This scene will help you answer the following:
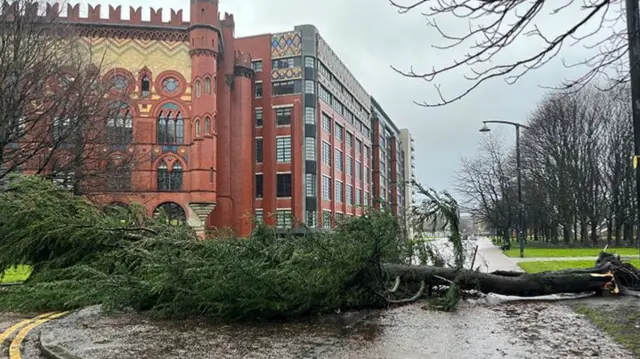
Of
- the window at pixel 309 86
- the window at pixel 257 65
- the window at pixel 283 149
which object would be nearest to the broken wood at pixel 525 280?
the window at pixel 283 149

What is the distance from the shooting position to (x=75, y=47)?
824 inches

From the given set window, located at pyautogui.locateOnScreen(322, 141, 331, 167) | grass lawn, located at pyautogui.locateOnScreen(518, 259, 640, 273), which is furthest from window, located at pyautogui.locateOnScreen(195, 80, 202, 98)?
grass lawn, located at pyautogui.locateOnScreen(518, 259, 640, 273)

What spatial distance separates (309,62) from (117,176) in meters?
34.7

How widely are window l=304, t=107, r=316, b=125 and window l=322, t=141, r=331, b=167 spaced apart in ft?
12.9

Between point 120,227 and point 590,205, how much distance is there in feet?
134

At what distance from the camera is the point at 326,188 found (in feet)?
194

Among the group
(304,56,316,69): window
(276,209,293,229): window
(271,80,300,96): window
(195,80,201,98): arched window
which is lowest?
(276,209,293,229): window

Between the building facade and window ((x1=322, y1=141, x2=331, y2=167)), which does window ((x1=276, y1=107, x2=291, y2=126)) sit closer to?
the building facade

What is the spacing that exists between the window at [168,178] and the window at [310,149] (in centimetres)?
1622

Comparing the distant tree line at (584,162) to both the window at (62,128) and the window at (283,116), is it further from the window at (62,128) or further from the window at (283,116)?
the window at (62,128)

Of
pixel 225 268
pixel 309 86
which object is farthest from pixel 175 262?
pixel 309 86

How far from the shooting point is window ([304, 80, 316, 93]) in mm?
55356

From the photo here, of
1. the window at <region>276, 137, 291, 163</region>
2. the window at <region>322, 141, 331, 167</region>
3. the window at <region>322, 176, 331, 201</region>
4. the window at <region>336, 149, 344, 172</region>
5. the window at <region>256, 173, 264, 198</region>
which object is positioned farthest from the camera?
the window at <region>336, 149, 344, 172</region>

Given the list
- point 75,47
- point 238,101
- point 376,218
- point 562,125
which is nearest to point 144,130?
point 238,101
